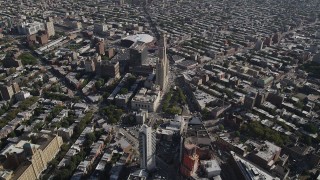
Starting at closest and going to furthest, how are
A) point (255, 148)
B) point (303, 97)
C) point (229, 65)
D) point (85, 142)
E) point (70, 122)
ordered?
point (255, 148) → point (85, 142) → point (70, 122) → point (303, 97) → point (229, 65)

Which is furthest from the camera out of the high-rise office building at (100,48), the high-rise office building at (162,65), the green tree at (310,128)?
the high-rise office building at (100,48)

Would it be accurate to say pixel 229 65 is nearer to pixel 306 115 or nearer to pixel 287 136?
pixel 306 115

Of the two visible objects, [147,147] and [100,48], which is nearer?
[147,147]

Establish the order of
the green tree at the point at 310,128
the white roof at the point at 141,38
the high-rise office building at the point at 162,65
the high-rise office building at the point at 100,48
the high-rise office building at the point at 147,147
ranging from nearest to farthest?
the high-rise office building at the point at 147,147
the green tree at the point at 310,128
the high-rise office building at the point at 162,65
the high-rise office building at the point at 100,48
the white roof at the point at 141,38

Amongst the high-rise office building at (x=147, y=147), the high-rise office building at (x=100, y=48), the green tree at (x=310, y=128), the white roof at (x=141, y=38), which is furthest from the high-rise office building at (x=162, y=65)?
the white roof at (x=141, y=38)

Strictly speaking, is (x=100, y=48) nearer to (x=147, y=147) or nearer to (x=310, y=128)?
(x=147, y=147)

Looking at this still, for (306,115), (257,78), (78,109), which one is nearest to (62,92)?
(78,109)

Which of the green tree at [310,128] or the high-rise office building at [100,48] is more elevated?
the high-rise office building at [100,48]

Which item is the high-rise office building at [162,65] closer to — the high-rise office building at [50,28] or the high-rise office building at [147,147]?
the high-rise office building at [147,147]

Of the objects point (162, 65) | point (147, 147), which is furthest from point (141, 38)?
point (147, 147)
